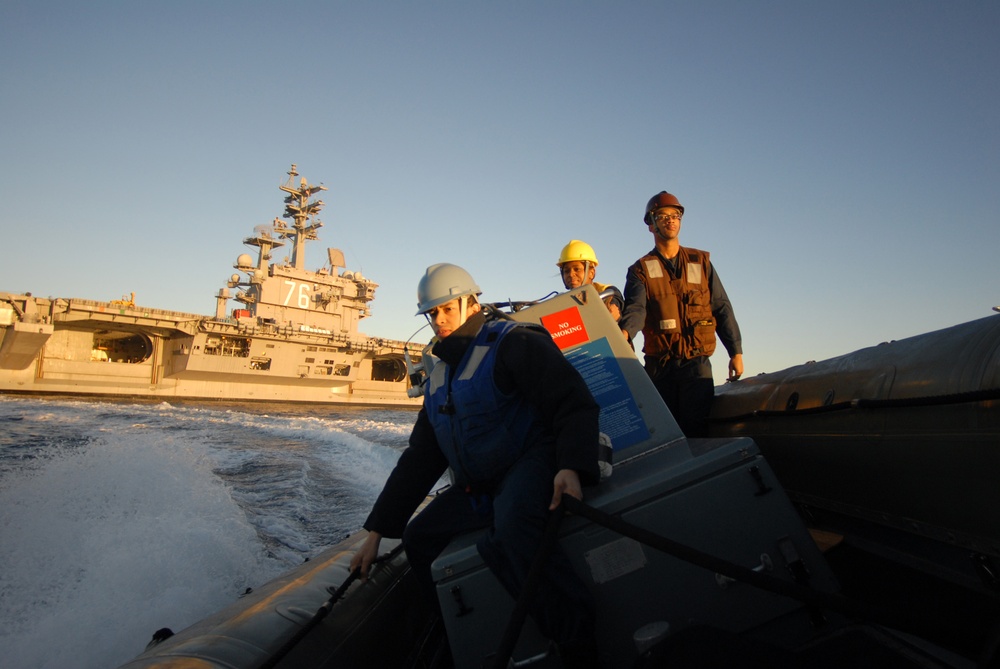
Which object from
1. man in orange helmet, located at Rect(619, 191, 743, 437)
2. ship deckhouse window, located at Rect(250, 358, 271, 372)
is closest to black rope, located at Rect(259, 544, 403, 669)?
man in orange helmet, located at Rect(619, 191, 743, 437)

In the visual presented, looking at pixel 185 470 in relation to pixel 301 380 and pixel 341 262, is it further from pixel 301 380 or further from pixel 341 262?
pixel 341 262

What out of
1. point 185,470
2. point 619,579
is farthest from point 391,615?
point 185,470

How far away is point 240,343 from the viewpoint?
3114 cm

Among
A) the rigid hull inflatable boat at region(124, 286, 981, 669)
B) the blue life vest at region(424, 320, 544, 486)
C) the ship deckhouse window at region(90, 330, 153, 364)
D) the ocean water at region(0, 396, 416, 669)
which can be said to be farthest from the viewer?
the ship deckhouse window at region(90, 330, 153, 364)

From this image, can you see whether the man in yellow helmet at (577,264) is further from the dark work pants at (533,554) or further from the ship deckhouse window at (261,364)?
the ship deckhouse window at (261,364)

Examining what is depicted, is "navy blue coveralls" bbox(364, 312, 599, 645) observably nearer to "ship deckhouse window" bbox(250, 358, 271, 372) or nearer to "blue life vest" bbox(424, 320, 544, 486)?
"blue life vest" bbox(424, 320, 544, 486)

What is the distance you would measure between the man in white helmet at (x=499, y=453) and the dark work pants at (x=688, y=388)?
1779 millimetres

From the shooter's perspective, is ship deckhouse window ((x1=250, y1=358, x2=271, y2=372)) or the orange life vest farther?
ship deckhouse window ((x1=250, y1=358, x2=271, y2=372))

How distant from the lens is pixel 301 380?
32.7 m

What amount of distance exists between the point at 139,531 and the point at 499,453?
4.05m

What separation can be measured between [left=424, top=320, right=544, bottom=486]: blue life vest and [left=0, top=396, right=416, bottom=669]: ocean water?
220 centimetres

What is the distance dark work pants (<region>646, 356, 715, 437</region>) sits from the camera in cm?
381

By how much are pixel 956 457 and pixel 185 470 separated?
8519 millimetres

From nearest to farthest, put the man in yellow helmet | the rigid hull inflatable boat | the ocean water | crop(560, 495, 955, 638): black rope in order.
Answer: crop(560, 495, 955, 638): black rope, the rigid hull inflatable boat, the ocean water, the man in yellow helmet
